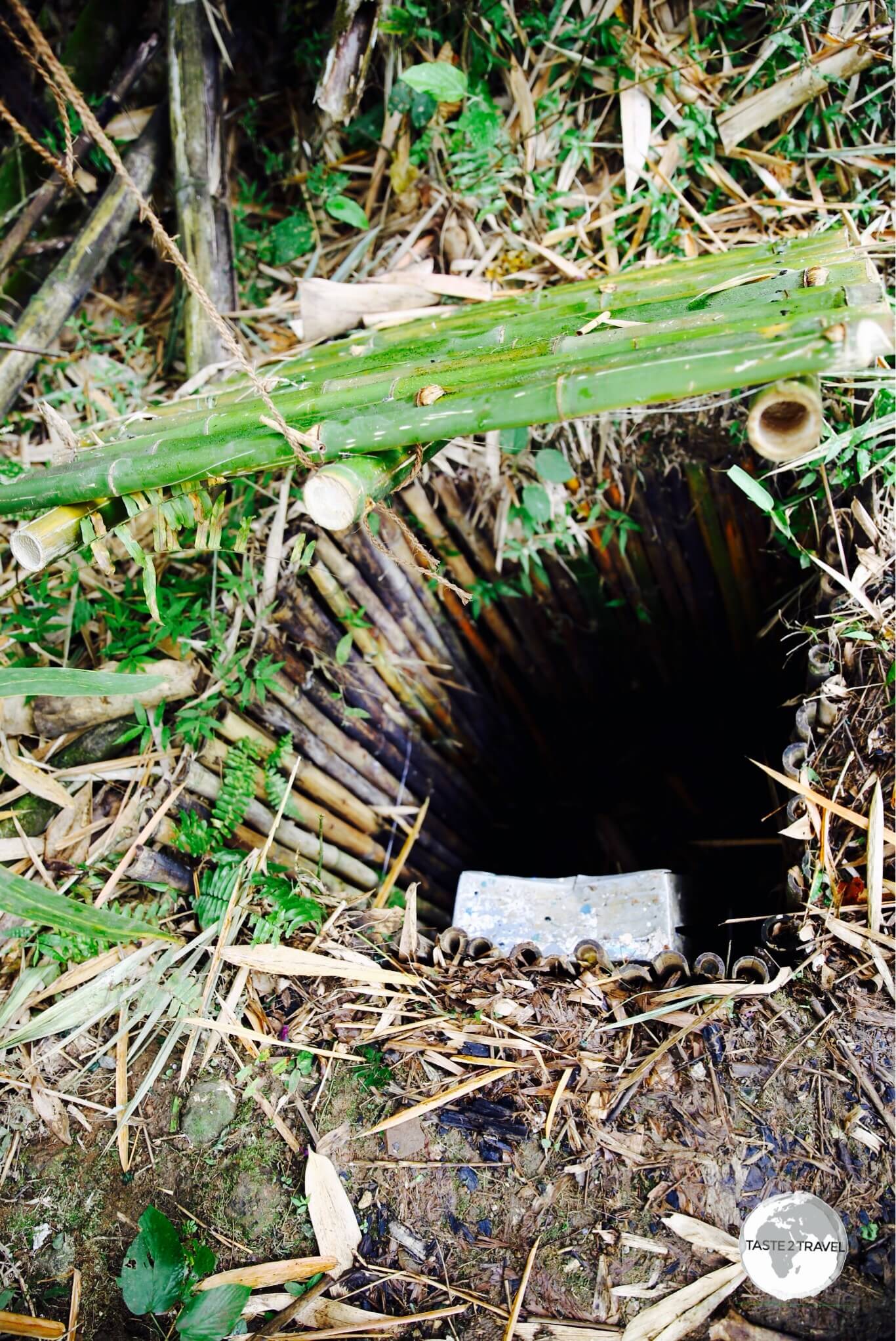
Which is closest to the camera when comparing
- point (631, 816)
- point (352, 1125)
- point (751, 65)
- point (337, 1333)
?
point (337, 1333)

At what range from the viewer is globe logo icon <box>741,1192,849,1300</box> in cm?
124

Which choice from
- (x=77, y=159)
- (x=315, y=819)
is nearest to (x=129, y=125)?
(x=77, y=159)

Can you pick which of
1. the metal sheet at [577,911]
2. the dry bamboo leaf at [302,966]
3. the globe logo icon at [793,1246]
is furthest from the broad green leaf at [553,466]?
the globe logo icon at [793,1246]

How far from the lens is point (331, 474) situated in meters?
1.05

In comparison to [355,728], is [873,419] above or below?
above

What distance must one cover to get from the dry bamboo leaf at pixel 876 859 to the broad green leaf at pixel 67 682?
1.26 meters

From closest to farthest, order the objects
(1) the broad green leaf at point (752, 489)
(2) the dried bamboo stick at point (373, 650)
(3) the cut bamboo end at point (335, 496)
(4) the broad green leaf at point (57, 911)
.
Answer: (3) the cut bamboo end at point (335, 496) < (4) the broad green leaf at point (57, 911) < (1) the broad green leaf at point (752, 489) < (2) the dried bamboo stick at point (373, 650)

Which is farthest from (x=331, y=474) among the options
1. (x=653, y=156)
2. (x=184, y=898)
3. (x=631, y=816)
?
(x=631, y=816)

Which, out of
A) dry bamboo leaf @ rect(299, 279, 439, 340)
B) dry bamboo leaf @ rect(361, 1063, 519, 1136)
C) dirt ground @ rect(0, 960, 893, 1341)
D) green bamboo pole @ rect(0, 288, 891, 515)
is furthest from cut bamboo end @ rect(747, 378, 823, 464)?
dry bamboo leaf @ rect(299, 279, 439, 340)

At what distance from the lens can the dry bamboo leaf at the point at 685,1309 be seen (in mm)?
1233

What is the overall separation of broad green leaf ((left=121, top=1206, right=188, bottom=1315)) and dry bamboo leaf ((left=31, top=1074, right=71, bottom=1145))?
0.78 feet

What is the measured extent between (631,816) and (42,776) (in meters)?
2.06

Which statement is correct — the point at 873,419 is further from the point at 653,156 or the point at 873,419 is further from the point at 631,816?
the point at 631,816

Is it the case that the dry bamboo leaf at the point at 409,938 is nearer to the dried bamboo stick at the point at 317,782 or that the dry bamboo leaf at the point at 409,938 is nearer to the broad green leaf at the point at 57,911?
the dried bamboo stick at the point at 317,782
